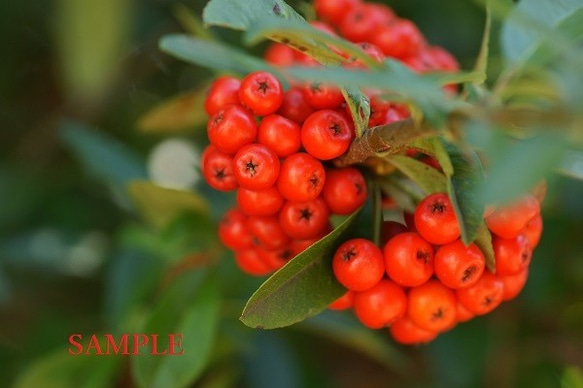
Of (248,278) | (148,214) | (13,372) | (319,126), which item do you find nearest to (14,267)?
(13,372)

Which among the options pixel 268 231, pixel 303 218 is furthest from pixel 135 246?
pixel 303 218

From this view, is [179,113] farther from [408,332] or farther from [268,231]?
[408,332]

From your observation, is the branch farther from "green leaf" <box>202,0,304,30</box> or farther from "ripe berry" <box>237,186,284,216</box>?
"green leaf" <box>202,0,304,30</box>

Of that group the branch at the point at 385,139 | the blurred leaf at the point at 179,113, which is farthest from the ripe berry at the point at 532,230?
the blurred leaf at the point at 179,113

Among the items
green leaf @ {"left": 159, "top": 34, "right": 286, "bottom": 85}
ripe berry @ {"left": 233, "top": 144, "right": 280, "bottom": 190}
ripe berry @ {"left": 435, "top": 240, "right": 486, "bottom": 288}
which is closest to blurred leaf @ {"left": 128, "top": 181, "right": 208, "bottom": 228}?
ripe berry @ {"left": 233, "top": 144, "right": 280, "bottom": 190}

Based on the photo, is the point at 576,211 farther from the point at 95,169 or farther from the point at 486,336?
the point at 95,169

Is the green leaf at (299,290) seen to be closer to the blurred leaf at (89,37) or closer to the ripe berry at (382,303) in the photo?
the ripe berry at (382,303)
